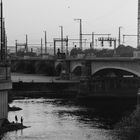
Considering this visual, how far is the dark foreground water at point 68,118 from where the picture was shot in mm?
35406

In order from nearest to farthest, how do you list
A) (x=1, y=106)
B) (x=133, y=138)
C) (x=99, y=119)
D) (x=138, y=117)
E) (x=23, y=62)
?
(x=133, y=138)
(x=138, y=117)
(x=1, y=106)
(x=99, y=119)
(x=23, y=62)

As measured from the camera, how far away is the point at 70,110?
5175 centimetres

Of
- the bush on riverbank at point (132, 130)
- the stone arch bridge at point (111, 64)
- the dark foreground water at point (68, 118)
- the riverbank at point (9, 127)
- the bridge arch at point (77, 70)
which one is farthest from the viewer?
the bridge arch at point (77, 70)

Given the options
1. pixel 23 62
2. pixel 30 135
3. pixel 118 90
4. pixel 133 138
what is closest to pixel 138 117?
pixel 133 138

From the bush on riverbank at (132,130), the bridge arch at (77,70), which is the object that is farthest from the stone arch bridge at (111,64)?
the bush on riverbank at (132,130)

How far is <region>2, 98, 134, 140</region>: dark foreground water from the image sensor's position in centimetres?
3541

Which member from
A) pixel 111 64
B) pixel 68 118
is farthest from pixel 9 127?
pixel 111 64

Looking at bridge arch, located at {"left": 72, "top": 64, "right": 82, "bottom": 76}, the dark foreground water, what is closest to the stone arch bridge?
bridge arch, located at {"left": 72, "top": 64, "right": 82, "bottom": 76}

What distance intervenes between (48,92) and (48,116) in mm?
23232

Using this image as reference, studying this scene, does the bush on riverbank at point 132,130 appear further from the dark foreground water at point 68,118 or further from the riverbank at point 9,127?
the riverbank at point 9,127

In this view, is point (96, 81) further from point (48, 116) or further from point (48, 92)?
Answer: point (48, 116)

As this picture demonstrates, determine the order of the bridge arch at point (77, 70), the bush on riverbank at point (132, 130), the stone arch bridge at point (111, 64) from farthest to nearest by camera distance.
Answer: the bridge arch at point (77, 70)
the stone arch bridge at point (111, 64)
the bush on riverbank at point (132, 130)

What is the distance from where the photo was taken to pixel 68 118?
150 ft

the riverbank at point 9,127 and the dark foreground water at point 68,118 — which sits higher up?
the riverbank at point 9,127
